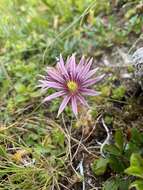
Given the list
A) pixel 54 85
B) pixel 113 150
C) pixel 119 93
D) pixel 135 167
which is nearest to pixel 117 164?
pixel 113 150

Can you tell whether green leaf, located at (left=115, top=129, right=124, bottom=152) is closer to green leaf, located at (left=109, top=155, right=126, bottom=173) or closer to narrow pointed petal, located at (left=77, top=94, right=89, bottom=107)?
Answer: green leaf, located at (left=109, top=155, right=126, bottom=173)

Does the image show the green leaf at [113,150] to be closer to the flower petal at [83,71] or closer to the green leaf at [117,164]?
the green leaf at [117,164]

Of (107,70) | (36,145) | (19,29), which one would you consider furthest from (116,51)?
(36,145)

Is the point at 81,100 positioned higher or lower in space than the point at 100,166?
higher

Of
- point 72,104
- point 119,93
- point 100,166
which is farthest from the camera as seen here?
point 119,93

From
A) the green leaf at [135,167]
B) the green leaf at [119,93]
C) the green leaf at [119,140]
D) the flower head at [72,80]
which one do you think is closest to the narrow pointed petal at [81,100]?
the flower head at [72,80]

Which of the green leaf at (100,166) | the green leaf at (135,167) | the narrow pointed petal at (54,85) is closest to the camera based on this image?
the green leaf at (135,167)

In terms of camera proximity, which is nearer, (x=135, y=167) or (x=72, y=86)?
(x=135, y=167)

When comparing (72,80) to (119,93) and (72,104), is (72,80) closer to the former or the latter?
(72,104)
